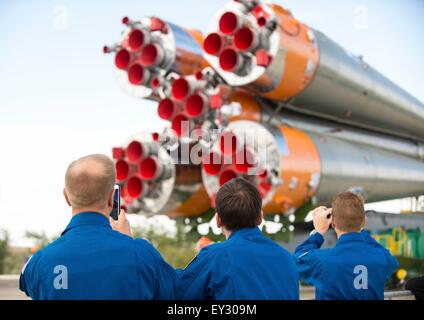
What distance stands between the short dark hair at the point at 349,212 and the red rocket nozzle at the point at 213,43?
6.41m

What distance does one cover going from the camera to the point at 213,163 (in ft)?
29.8

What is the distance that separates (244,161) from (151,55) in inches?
101

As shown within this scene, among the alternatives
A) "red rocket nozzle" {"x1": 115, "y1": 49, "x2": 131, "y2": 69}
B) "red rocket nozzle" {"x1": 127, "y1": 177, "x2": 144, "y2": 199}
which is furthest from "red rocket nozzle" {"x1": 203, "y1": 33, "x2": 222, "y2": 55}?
"red rocket nozzle" {"x1": 127, "y1": 177, "x2": 144, "y2": 199}

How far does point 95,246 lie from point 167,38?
807cm

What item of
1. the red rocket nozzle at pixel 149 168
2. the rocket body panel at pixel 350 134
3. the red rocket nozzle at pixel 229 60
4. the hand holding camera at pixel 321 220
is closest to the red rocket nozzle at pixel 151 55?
the red rocket nozzle at pixel 229 60

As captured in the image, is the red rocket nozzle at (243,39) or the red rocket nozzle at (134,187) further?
the red rocket nozzle at (134,187)

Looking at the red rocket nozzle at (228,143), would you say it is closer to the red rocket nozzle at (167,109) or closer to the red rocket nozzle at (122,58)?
the red rocket nozzle at (167,109)

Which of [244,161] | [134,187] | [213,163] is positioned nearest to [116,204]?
[244,161]

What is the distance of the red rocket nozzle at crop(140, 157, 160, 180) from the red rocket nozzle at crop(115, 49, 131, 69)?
176 cm

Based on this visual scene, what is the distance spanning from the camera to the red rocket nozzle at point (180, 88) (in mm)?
9273

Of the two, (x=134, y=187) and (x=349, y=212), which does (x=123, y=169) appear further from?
(x=349, y=212)

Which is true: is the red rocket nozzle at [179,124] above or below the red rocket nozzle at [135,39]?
below

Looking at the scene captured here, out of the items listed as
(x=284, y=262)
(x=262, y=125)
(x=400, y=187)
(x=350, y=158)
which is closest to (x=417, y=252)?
(x=400, y=187)

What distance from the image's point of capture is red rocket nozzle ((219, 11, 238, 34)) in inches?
355
